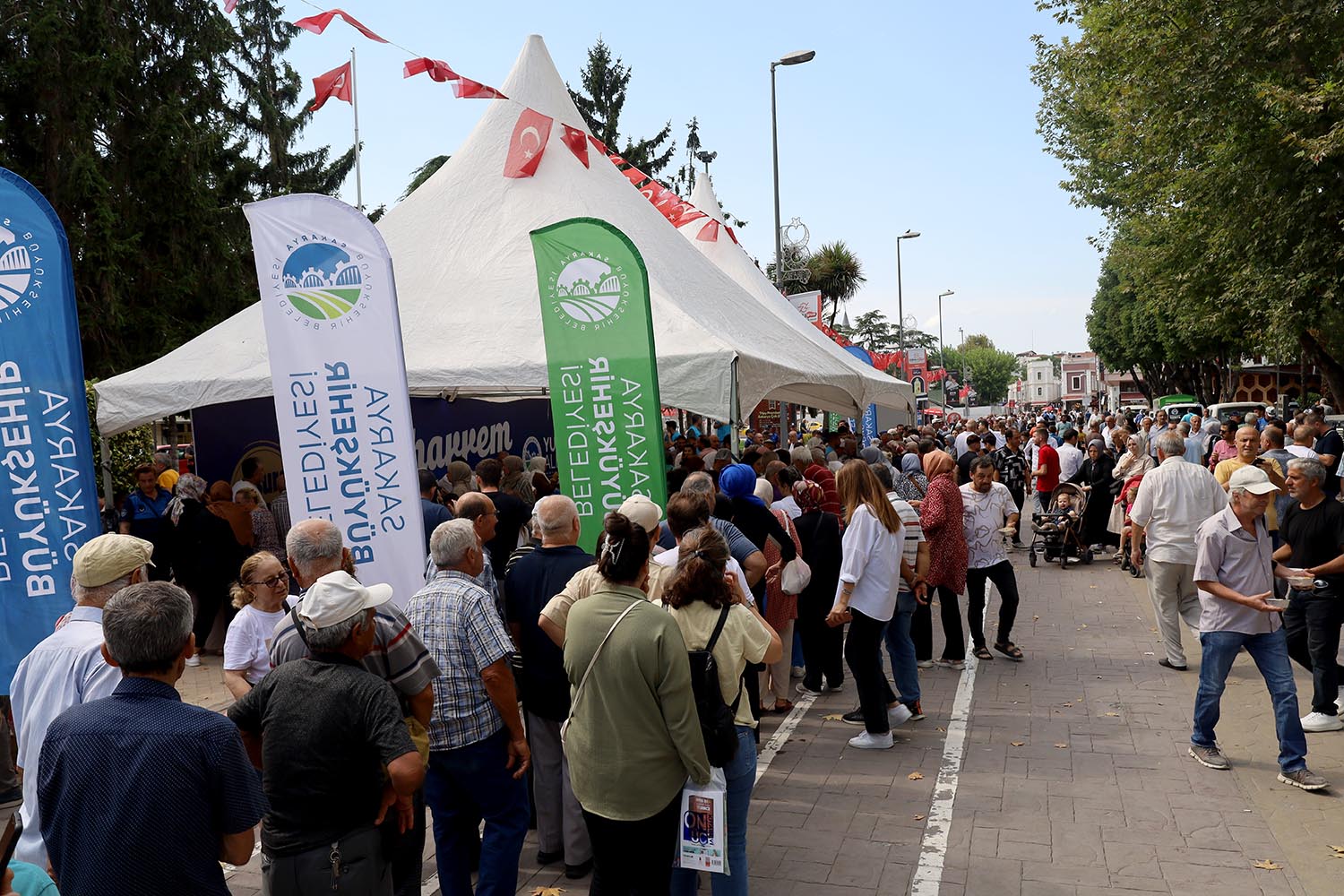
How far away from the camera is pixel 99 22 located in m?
22.1

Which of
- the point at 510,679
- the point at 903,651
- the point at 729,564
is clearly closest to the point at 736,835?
the point at 510,679

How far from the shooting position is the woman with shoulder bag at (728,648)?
3973 millimetres

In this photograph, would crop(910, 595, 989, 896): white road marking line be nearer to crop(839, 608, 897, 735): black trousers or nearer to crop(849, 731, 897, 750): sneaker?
crop(849, 731, 897, 750): sneaker

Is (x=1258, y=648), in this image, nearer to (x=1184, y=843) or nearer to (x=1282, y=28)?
(x=1184, y=843)

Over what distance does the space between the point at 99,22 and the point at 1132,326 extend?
48103mm

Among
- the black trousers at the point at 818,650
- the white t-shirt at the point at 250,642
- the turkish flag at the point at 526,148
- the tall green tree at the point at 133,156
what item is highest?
the tall green tree at the point at 133,156

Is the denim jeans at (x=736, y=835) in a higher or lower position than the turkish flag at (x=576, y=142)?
lower

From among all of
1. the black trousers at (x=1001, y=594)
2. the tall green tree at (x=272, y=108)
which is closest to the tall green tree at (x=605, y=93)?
the tall green tree at (x=272, y=108)

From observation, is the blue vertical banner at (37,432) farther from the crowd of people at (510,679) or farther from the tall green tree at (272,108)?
the tall green tree at (272,108)

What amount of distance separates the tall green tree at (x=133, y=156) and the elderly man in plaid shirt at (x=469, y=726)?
20941mm

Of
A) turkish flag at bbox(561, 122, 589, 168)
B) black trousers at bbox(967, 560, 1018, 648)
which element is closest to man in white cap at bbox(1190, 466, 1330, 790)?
black trousers at bbox(967, 560, 1018, 648)

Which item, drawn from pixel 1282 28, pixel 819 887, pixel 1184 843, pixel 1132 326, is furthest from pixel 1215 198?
pixel 1132 326

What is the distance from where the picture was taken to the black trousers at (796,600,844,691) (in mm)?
8398

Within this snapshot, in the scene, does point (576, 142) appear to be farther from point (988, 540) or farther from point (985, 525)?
point (988, 540)
